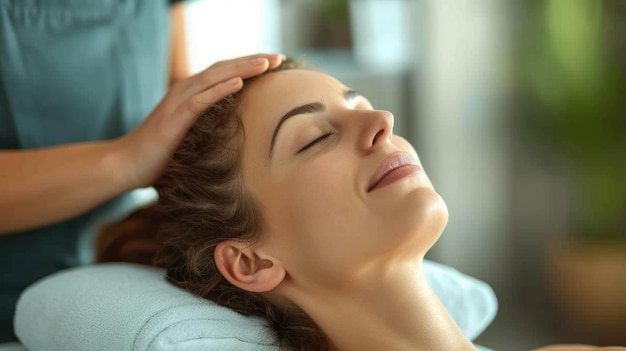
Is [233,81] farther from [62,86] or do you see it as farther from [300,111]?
[62,86]

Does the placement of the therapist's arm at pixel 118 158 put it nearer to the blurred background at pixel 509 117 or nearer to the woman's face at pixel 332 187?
the woman's face at pixel 332 187

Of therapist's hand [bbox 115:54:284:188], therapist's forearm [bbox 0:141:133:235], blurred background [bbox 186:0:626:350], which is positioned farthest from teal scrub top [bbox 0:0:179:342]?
blurred background [bbox 186:0:626:350]

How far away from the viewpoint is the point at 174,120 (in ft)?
3.92

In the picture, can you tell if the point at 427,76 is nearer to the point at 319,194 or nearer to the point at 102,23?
the point at 102,23

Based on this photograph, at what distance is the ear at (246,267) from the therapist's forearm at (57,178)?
8.7 inches

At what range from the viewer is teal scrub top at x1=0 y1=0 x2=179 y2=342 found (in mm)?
1385

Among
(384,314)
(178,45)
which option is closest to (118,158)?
(384,314)

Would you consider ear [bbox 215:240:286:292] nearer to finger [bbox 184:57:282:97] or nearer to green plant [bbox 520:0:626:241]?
finger [bbox 184:57:282:97]

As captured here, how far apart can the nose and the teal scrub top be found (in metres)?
0.58

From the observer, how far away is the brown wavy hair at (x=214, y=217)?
1.14 metres

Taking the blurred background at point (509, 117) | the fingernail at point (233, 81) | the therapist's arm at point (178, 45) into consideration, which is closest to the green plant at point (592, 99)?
the blurred background at point (509, 117)

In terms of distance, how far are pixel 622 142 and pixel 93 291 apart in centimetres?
218

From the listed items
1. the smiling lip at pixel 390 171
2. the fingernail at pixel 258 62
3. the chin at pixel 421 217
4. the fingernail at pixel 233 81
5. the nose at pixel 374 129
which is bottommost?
the chin at pixel 421 217

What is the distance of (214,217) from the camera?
1.18 m
